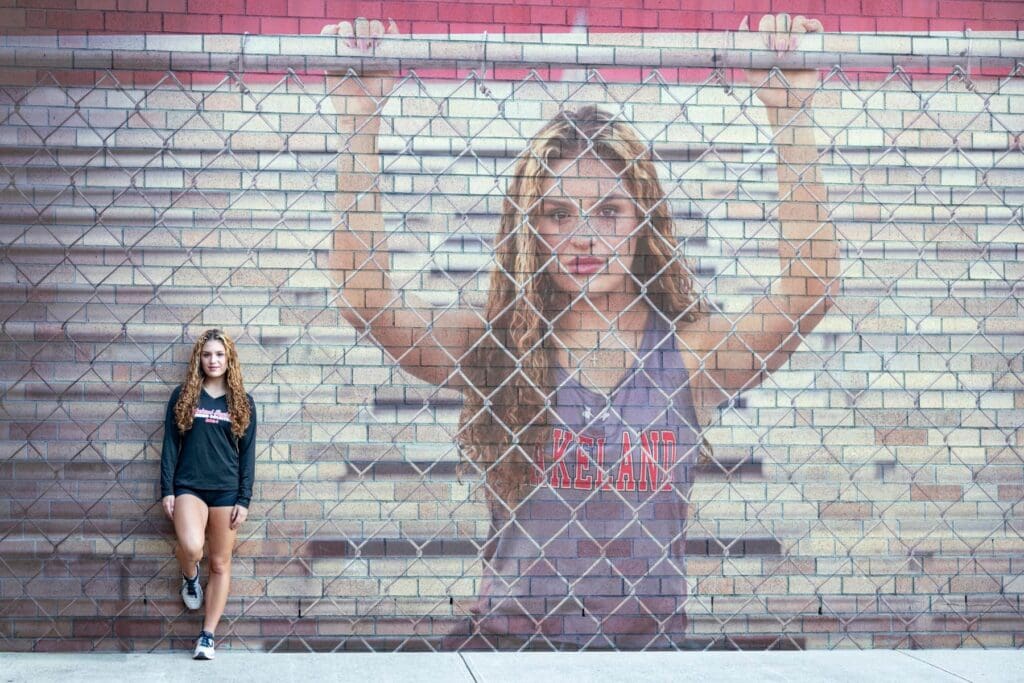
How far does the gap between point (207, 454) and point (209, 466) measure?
0.06 m

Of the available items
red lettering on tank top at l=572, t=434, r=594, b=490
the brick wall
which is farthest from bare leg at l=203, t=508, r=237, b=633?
the brick wall

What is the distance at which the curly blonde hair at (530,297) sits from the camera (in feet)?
18.5

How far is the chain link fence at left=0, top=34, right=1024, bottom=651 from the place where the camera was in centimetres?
545

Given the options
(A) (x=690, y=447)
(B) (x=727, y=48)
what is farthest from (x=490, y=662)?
(B) (x=727, y=48)

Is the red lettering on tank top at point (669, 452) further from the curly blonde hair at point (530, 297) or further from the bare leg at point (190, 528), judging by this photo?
the bare leg at point (190, 528)

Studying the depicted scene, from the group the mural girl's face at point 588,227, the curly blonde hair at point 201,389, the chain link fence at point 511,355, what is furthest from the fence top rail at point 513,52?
the curly blonde hair at point 201,389

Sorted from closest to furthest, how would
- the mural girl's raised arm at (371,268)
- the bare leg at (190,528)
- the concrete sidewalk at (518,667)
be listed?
1. the concrete sidewalk at (518,667)
2. the bare leg at (190,528)
3. the mural girl's raised arm at (371,268)

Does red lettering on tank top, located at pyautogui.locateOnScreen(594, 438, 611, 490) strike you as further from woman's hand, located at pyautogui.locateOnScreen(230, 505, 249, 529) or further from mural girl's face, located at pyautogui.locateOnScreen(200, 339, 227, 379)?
mural girl's face, located at pyautogui.locateOnScreen(200, 339, 227, 379)

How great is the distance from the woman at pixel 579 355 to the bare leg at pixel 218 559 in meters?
1.10

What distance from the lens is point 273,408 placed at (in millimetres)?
5512

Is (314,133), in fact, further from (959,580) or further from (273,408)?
(959,580)

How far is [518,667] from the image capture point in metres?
5.23

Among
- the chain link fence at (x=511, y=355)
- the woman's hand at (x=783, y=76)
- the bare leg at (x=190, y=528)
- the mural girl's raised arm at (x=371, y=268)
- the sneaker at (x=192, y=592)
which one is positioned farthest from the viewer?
the woman's hand at (x=783, y=76)

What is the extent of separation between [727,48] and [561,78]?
0.88 m
